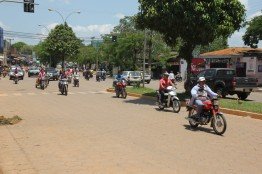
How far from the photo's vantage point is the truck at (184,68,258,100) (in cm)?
2516

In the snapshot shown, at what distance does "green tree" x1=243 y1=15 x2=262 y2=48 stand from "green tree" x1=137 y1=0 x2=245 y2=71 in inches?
1160

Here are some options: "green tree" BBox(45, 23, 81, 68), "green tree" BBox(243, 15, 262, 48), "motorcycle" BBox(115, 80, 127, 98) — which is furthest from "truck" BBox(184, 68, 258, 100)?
"green tree" BBox(45, 23, 81, 68)

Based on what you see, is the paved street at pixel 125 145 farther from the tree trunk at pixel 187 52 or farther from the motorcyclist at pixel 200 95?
the tree trunk at pixel 187 52

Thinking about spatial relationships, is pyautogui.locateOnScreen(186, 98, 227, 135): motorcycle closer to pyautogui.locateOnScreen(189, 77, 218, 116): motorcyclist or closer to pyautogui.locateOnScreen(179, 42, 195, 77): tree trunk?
pyautogui.locateOnScreen(189, 77, 218, 116): motorcyclist

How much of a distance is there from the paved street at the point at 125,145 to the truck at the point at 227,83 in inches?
363

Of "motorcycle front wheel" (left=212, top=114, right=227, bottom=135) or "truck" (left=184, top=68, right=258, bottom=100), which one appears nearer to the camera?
"motorcycle front wheel" (left=212, top=114, right=227, bottom=135)

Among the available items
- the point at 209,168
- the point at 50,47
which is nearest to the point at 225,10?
the point at 209,168

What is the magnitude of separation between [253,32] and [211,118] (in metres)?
41.1

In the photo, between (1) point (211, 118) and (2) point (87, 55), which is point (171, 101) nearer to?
(1) point (211, 118)

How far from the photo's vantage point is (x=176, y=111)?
1783cm

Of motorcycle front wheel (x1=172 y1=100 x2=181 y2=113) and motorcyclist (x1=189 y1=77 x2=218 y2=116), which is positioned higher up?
motorcyclist (x1=189 y1=77 x2=218 y2=116)

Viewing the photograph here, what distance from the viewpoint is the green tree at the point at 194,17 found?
2083cm

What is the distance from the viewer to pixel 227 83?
84.7ft

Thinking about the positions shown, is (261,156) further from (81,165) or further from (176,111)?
(176,111)
